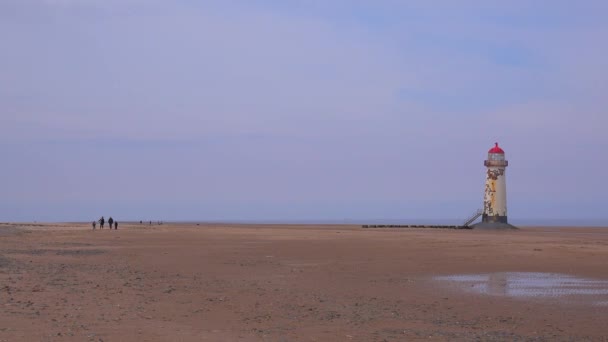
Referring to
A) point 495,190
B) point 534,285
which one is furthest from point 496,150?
point 534,285

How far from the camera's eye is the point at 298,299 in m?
15.7

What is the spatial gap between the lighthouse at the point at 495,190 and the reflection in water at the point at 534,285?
136 feet

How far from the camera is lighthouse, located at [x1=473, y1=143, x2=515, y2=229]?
63.1 meters

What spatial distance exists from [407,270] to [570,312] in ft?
30.4

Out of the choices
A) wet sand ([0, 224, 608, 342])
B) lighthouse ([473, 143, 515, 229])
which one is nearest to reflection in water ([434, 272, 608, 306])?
wet sand ([0, 224, 608, 342])

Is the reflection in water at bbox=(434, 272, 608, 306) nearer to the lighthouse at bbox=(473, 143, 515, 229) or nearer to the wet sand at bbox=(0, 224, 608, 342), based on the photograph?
the wet sand at bbox=(0, 224, 608, 342)

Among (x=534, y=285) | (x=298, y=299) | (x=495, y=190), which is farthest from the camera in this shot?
(x=495, y=190)

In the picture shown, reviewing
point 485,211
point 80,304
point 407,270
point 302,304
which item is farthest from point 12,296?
point 485,211

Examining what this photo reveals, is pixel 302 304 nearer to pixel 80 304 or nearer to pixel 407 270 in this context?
pixel 80 304

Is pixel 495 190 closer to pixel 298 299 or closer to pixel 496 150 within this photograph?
pixel 496 150

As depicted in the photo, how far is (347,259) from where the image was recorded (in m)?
28.3

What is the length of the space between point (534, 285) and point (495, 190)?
4534 cm

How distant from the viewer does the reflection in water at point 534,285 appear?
17109 millimetres

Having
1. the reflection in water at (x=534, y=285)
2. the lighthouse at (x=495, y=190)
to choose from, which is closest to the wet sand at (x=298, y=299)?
the reflection in water at (x=534, y=285)
